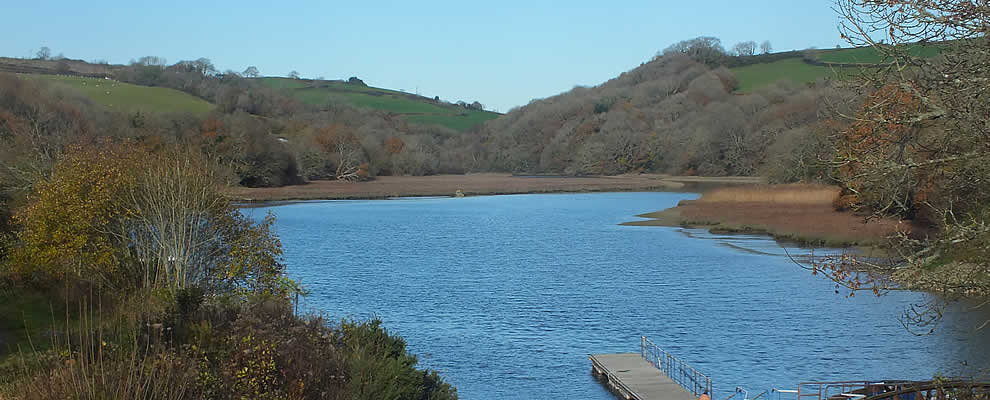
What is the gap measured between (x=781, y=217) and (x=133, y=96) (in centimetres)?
9768

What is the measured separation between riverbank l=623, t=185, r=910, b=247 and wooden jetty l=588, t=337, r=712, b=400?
70.7 feet

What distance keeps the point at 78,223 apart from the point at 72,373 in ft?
40.3

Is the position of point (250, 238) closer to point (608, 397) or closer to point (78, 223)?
point (78, 223)

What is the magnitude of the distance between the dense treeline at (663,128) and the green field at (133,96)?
67.6m

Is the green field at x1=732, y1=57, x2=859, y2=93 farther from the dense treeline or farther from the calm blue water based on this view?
the calm blue water

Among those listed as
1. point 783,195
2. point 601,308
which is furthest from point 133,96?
point 601,308

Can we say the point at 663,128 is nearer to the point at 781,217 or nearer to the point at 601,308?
the point at 781,217

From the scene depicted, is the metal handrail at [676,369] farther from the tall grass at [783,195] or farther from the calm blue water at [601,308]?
the tall grass at [783,195]

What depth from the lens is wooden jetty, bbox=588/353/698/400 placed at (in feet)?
60.3

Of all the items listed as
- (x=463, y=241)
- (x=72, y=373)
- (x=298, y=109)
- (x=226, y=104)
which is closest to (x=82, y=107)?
(x=226, y=104)

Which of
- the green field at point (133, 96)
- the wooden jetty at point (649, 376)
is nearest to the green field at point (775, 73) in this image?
the green field at point (133, 96)

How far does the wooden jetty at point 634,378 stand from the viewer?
18.4 metres

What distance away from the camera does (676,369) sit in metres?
21.0

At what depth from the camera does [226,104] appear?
131250mm
